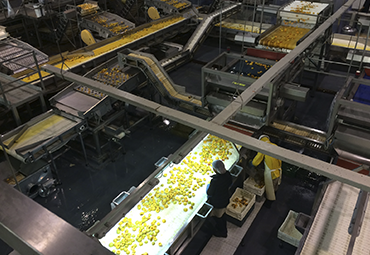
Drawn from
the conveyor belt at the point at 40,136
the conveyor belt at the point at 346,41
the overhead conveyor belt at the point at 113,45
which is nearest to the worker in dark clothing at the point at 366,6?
the conveyor belt at the point at 346,41

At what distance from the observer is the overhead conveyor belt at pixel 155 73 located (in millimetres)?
8305

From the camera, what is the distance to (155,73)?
849 centimetres

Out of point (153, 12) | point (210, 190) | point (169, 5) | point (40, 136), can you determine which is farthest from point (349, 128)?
point (153, 12)

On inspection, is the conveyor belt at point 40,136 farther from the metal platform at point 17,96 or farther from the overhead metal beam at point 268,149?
the overhead metal beam at point 268,149

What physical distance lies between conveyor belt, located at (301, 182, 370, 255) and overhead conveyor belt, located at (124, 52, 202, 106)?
4.21 metres

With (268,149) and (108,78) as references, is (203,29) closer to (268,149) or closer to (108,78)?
(108,78)

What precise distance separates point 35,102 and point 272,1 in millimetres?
11890

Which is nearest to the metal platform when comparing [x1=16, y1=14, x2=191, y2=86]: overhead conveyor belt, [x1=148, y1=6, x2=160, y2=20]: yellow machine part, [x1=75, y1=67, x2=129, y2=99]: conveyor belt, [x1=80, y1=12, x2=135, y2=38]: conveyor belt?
[x1=16, y1=14, x2=191, y2=86]: overhead conveyor belt

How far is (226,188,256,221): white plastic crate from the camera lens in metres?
5.85

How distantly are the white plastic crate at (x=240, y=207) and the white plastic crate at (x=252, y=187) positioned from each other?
8.3 inches

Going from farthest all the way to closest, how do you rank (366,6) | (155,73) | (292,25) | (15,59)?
(366,6) < (292,25) < (15,59) < (155,73)

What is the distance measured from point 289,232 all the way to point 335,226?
129 centimetres

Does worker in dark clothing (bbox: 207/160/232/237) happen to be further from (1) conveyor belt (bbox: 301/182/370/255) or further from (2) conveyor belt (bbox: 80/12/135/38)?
(2) conveyor belt (bbox: 80/12/135/38)

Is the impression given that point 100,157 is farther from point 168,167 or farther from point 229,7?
point 229,7
